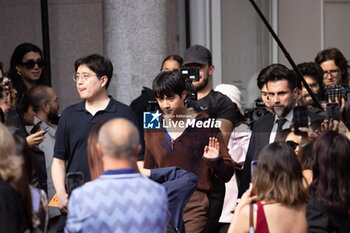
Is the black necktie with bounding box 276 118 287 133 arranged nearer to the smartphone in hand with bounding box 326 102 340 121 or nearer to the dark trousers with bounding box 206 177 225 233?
the smartphone in hand with bounding box 326 102 340 121

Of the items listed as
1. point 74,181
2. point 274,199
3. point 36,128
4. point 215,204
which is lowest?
point 215,204

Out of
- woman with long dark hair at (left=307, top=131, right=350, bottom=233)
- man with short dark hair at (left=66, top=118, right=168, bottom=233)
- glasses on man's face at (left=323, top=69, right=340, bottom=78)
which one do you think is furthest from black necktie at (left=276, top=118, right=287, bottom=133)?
man with short dark hair at (left=66, top=118, right=168, bottom=233)

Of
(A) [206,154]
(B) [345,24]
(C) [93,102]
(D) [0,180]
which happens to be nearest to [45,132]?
(C) [93,102]

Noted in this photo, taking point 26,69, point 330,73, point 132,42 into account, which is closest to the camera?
point 26,69

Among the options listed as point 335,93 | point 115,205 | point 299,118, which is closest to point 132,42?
point 335,93

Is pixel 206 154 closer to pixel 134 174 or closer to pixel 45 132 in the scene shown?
pixel 45 132

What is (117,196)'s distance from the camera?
12.3 ft

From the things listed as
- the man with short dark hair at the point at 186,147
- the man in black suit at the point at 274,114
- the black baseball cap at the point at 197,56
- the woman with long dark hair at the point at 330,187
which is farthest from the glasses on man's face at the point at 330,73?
the woman with long dark hair at the point at 330,187

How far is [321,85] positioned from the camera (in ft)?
23.0

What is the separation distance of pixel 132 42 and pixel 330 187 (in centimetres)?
434

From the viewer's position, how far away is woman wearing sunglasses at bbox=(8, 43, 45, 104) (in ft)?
23.7

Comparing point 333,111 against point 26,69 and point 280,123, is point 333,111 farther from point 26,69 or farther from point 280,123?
point 26,69

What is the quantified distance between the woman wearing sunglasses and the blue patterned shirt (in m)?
3.59

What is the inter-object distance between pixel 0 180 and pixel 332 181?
6.35 ft
